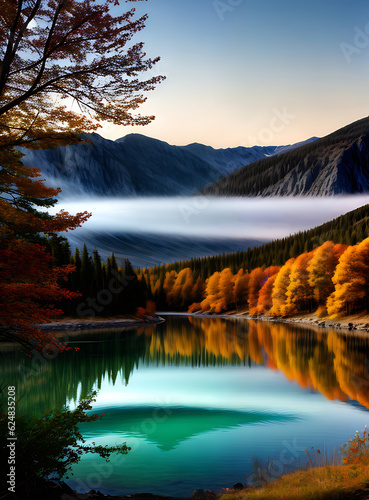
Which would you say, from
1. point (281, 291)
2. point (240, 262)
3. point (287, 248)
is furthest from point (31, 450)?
point (240, 262)

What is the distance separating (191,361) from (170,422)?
26701 millimetres

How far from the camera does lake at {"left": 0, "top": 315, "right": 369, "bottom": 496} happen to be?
1697 centimetres

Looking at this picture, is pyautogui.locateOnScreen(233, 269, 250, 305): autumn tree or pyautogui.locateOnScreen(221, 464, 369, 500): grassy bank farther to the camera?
pyautogui.locateOnScreen(233, 269, 250, 305): autumn tree

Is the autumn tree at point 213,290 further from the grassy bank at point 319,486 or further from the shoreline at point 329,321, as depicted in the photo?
the grassy bank at point 319,486

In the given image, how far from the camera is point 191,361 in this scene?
51.3m

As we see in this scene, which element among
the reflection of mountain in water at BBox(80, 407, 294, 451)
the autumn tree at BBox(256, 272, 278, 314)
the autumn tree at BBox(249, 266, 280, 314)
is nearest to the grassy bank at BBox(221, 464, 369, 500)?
the reflection of mountain in water at BBox(80, 407, 294, 451)

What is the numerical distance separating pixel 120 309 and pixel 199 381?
249 ft

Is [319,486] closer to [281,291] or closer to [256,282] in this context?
[281,291]

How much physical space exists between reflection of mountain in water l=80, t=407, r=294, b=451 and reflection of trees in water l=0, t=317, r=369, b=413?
193 inches

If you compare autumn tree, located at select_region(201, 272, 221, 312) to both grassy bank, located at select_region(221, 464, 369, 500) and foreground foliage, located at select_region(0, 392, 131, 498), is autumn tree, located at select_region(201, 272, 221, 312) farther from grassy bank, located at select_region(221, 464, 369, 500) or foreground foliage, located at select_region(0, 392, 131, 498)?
foreground foliage, located at select_region(0, 392, 131, 498)

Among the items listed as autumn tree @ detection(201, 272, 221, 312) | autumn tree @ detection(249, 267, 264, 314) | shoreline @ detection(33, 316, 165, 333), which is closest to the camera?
shoreline @ detection(33, 316, 165, 333)

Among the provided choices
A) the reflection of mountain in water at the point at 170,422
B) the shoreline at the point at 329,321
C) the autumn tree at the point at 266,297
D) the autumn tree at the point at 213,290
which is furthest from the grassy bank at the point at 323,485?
the autumn tree at the point at 213,290

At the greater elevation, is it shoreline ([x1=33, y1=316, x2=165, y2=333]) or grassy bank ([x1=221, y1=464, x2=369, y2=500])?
grassy bank ([x1=221, y1=464, x2=369, y2=500])

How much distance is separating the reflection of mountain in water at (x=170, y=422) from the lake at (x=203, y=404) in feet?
0.18
